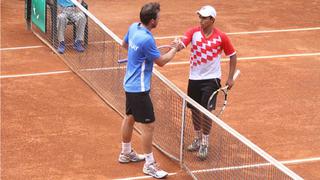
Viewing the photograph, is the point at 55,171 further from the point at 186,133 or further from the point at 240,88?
the point at 240,88

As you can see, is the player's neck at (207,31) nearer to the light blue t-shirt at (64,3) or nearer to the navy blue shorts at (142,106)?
the navy blue shorts at (142,106)

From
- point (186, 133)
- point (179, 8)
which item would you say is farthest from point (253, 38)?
point (186, 133)

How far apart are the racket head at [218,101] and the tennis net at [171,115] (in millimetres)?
297

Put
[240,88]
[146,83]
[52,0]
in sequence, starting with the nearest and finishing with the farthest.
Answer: [146,83] < [240,88] < [52,0]

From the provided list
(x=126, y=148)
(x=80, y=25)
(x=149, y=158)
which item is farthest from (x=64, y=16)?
(x=149, y=158)

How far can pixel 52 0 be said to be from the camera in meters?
13.1

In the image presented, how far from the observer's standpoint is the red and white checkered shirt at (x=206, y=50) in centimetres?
862

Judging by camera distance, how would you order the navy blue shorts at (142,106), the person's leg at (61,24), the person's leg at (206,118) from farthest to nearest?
the person's leg at (61,24) → the navy blue shorts at (142,106) → the person's leg at (206,118)

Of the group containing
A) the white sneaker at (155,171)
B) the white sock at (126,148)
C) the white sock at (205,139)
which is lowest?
the white sneaker at (155,171)

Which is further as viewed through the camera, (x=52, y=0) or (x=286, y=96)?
(x=52, y=0)

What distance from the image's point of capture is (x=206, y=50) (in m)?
8.62

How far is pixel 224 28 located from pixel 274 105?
5.02 m

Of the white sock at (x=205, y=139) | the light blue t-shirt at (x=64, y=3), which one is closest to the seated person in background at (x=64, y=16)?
the light blue t-shirt at (x=64, y=3)

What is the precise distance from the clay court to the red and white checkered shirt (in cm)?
124
